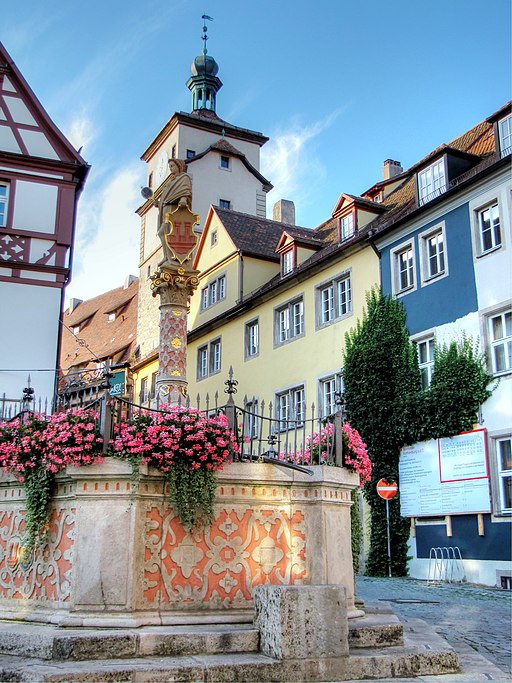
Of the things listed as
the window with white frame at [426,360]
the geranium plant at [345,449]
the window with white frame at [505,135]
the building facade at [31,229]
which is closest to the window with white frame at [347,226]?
the window with white frame at [426,360]

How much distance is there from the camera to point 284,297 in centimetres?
2669

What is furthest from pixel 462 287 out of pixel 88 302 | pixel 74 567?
pixel 88 302

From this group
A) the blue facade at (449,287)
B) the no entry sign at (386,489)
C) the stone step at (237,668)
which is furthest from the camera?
the no entry sign at (386,489)

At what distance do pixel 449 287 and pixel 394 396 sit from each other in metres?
3.12

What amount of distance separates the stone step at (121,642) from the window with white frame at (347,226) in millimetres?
18553

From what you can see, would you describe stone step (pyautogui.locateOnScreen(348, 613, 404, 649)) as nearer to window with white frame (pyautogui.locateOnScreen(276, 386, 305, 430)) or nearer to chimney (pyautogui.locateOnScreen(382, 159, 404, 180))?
window with white frame (pyautogui.locateOnScreen(276, 386, 305, 430))

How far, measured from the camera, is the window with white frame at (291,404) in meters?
24.6

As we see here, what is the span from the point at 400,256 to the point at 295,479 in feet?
46.8

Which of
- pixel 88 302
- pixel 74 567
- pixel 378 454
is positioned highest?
pixel 88 302

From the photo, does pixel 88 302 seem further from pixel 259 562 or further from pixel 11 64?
pixel 259 562

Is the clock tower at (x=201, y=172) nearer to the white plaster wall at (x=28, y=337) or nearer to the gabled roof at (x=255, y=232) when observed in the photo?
the gabled roof at (x=255, y=232)

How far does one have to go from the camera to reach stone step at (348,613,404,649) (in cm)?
731

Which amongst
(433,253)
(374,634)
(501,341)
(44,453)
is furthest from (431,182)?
(44,453)

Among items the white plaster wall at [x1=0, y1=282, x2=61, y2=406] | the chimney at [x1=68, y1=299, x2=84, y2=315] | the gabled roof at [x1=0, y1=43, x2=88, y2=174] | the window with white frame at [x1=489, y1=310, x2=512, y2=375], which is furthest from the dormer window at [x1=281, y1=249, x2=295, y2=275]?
the chimney at [x1=68, y1=299, x2=84, y2=315]
